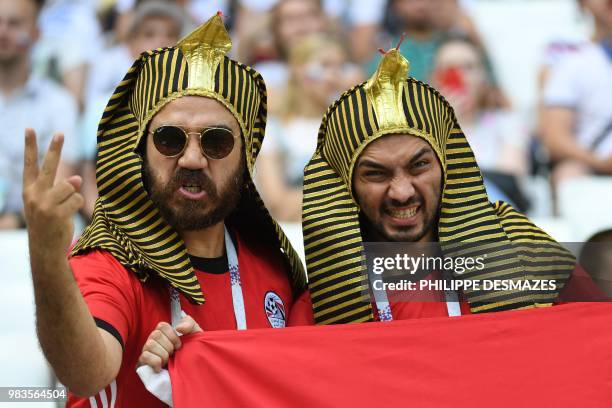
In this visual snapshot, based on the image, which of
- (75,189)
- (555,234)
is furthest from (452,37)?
(75,189)

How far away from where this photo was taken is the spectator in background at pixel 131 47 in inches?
284

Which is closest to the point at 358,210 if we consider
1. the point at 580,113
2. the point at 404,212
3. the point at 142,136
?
the point at 404,212

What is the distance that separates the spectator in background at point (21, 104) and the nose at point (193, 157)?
316 cm

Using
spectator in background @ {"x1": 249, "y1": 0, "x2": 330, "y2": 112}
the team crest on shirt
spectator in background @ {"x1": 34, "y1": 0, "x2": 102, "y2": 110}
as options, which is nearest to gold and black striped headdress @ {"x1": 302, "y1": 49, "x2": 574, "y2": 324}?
the team crest on shirt

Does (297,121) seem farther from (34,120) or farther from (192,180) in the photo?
(192,180)

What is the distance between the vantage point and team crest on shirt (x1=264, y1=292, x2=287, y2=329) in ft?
13.0

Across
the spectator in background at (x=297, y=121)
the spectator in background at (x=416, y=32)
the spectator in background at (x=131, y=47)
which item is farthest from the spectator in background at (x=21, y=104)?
the spectator in background at (x=416, y=32)

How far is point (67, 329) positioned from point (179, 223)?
87cm

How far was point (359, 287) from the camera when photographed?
384cm

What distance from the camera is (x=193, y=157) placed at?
3.78m

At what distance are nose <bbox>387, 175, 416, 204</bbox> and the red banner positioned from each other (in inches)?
18.3

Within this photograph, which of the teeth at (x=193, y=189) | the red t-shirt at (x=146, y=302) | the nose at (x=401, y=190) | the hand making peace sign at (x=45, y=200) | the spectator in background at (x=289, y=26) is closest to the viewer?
the hand making peace sign at (x=45, y=200)

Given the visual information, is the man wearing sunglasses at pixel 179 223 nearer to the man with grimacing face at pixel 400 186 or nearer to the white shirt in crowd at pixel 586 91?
the man with grimacing face at pixel 400 186

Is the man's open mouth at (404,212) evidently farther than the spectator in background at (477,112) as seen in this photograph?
No
